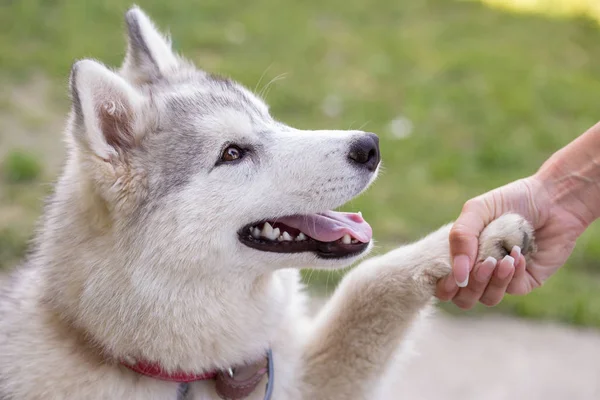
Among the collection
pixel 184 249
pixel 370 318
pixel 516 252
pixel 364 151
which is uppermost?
pixel 364 151

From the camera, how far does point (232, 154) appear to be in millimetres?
2775

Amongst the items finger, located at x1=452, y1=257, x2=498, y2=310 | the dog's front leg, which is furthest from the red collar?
finger, located at x1=452, y1=257, x2=498, y2=310

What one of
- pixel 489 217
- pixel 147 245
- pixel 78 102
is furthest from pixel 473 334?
pixel 78 102

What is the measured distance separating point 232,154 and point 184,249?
0.42 metres

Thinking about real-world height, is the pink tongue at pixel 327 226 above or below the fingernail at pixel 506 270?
below

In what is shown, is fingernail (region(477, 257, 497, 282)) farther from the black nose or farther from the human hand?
the black nose

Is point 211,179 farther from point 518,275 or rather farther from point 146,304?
point 518,275

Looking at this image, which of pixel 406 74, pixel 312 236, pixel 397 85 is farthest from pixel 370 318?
pixel 406 74

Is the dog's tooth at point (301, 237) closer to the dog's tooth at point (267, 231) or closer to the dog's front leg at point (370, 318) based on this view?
the dog's tooth at point (267, 231)

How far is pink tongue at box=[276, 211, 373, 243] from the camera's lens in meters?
2.73

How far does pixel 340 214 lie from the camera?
2834mm

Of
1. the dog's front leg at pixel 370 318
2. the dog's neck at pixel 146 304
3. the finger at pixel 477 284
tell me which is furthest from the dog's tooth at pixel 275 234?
the finger at pixel 477 284

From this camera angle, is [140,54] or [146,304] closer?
[146,304]

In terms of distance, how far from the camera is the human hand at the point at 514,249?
2.61 meters
